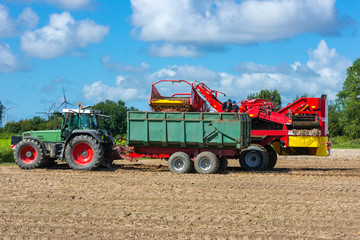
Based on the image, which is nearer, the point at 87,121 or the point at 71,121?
the point at 71,121

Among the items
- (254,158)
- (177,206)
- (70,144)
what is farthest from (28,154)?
(177,206)

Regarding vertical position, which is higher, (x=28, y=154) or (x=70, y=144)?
(x=70, y=144)

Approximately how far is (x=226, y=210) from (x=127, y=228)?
2341 millimetres

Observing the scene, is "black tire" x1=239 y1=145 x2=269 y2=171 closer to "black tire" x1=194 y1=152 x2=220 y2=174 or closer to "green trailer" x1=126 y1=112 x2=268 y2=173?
"green trailer" x1=126 y1=112 x2=268 y2=173

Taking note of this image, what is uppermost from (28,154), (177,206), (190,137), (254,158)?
(190,137)

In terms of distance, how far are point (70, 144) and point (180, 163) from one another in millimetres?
3919

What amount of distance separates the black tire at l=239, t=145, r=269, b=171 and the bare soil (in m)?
1.52

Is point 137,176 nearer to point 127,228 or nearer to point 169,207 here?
point 169,207

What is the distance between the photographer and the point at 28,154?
16.8m

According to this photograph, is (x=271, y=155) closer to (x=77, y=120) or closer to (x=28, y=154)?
(x=77, y=120)

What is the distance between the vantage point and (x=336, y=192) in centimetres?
1198

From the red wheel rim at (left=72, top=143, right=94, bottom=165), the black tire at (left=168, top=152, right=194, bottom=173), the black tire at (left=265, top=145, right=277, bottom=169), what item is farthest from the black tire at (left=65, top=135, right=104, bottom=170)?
the black tire at (left=265, top=145, right=277, bottom=169)

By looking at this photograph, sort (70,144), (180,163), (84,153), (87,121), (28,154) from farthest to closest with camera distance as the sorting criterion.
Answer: (87,121) → (28,154) → (84,153) → (70,144) → (180,163)

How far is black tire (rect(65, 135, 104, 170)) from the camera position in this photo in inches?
638
